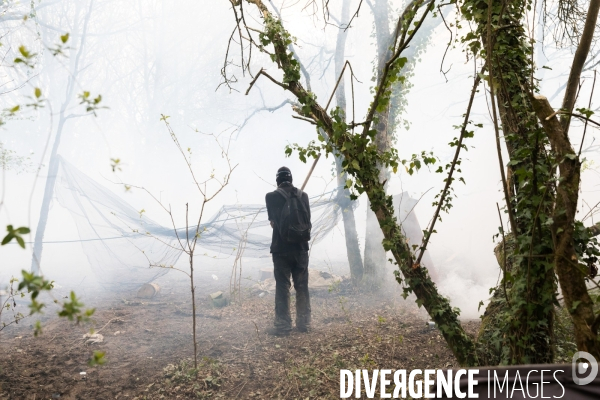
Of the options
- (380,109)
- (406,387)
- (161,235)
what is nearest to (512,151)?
(380,109)

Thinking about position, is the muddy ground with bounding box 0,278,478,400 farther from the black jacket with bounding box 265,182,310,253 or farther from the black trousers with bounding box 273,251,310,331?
the black jacket with bounding box 265,182,310,253

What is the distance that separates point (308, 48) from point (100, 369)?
348 inches

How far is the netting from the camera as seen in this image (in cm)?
473

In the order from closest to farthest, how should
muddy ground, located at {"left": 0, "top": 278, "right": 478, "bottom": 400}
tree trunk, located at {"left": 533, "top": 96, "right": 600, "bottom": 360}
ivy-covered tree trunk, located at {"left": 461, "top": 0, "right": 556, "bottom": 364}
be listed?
tree trunk, located at {"left": 533, "top": 96, "right": 600, "bottom": 360} → ivy-covered tree trunk, located at {"left": 461, "top": 0, "right": 556, "bottom": 364} → muddy ground, located at {"left": 0, "top": 278, "right": 478, "bottom": 400}

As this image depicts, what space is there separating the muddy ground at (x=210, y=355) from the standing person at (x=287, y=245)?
0.55 ft

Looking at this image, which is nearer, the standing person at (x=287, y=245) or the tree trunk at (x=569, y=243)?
the tree trunk at (x=569, y=243)

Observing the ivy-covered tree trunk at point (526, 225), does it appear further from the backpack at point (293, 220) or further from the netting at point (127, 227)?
the netting at point (127, 227)

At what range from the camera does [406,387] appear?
2031 mm

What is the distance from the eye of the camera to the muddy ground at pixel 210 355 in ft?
7.44

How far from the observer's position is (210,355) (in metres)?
2.82

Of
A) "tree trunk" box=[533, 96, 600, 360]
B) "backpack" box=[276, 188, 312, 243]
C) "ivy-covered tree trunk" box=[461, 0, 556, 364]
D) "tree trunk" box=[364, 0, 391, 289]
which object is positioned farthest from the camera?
"tree trunk" box=[364, 0, 391, 289]

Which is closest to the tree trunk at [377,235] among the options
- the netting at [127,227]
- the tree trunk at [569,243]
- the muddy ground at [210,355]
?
the netting at [127,227]

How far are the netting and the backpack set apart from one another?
1380 mm

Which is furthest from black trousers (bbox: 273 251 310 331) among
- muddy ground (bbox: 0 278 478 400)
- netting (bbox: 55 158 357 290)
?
netting (bbox: 55 158 357 290)
